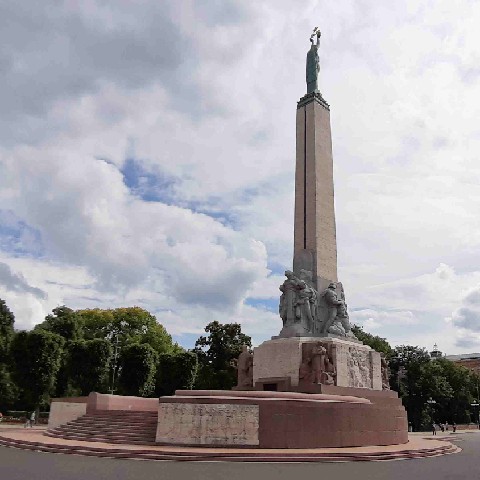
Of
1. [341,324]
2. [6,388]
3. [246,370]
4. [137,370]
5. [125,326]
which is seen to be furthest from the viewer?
[125,326]

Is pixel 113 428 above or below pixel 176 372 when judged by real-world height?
below

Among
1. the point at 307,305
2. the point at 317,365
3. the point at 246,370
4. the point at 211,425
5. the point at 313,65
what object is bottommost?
the point at 211,425

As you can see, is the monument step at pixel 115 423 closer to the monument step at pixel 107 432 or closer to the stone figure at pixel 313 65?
the monument step at pixel 107 432

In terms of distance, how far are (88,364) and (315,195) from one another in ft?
67.6

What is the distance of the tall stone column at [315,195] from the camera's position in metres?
25.3

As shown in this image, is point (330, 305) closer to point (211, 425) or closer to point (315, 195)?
point (315, 195)

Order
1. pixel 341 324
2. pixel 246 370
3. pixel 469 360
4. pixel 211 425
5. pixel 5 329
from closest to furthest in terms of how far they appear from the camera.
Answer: pixel 211 425
pixel 341 324
pixel 246 370
pixel 5 329
pixel 469 360

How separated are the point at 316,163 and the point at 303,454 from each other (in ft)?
52.4

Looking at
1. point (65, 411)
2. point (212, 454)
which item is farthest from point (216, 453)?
point (65, 411)

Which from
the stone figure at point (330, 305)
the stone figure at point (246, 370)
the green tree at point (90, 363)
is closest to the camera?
the stone figure at point (330, 305)

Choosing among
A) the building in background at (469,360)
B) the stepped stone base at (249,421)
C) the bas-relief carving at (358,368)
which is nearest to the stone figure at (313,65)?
the bas-relief carving at (358,368)

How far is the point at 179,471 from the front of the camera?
1096cm

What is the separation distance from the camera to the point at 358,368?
23.2 m

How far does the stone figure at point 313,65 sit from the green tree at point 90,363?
21878 millimetres
